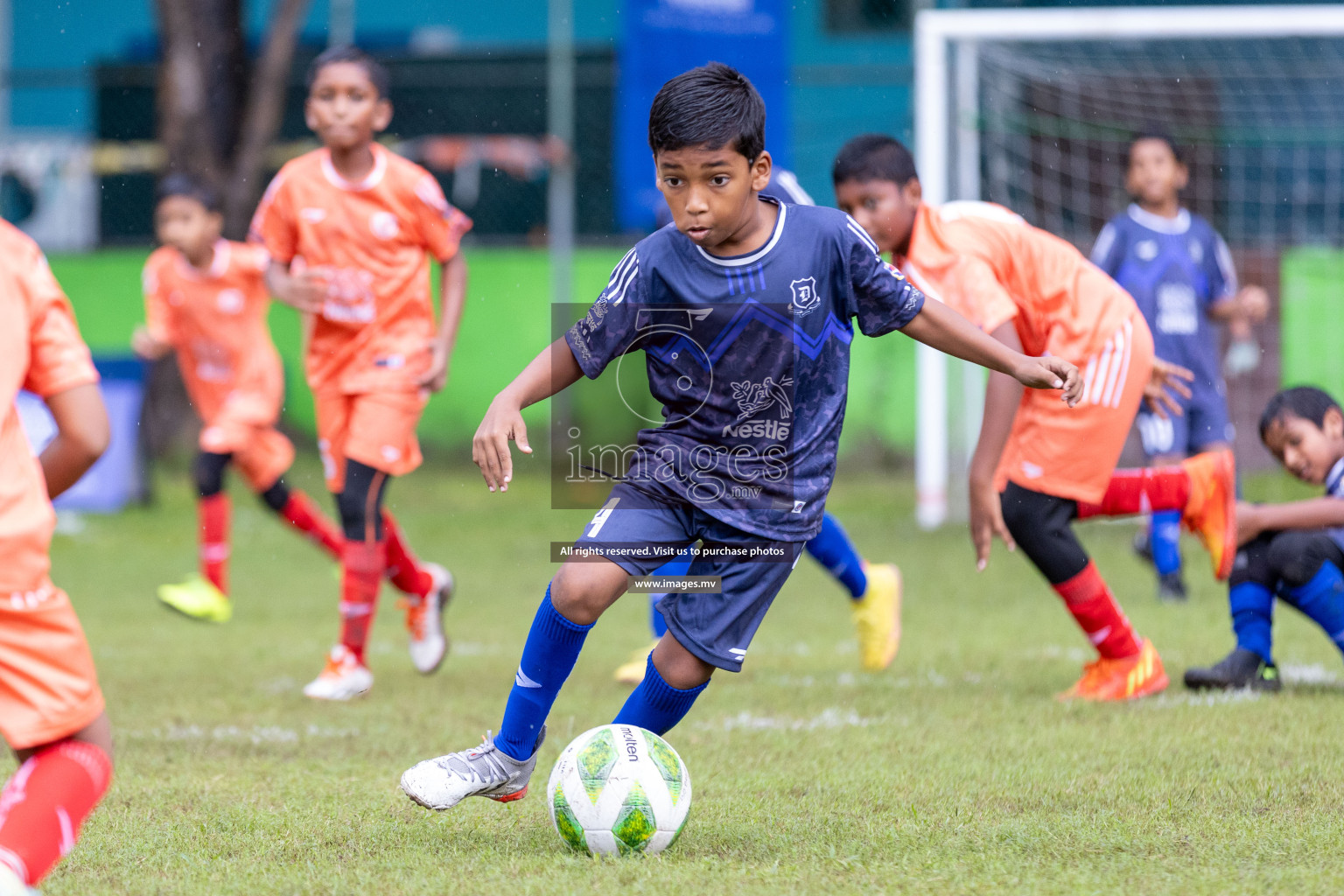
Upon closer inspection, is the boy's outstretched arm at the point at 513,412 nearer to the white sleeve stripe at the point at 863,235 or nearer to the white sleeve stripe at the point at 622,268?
the white sleeve stripe at the point at 622,268

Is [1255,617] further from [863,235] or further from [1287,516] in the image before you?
[863,235]

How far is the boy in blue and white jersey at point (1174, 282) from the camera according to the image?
22.4 feet

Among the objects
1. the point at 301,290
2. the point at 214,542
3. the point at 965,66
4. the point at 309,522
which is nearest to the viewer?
the point at 301,290

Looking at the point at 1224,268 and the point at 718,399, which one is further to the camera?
the point at 1224,268

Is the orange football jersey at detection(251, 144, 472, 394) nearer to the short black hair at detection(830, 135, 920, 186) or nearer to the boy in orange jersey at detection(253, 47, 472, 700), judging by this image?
the boy in orange jersey at detection(253, 47, 472, 700)

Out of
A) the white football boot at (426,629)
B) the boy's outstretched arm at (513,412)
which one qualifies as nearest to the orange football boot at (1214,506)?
the boy's outstretched arm at (513,412)

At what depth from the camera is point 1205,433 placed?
687 cm

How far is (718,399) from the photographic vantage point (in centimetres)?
320

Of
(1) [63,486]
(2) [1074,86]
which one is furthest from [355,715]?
(2) [1074,86]

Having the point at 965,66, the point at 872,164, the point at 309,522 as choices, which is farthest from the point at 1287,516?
the point at 965,66

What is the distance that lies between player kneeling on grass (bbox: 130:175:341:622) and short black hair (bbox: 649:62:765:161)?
12.3 ft

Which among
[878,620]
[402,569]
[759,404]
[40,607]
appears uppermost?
[759,404]

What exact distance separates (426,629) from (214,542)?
63.3 inches

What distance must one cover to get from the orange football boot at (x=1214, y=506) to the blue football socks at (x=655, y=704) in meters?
2.08
